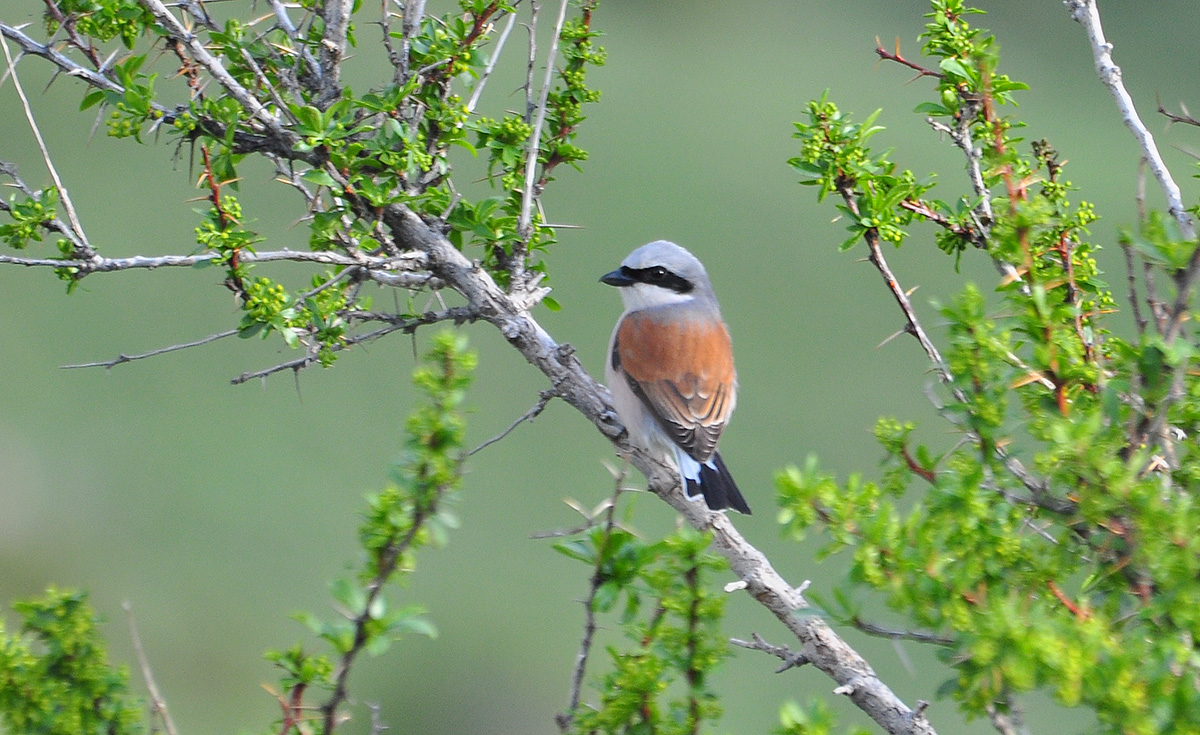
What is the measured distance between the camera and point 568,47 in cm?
205

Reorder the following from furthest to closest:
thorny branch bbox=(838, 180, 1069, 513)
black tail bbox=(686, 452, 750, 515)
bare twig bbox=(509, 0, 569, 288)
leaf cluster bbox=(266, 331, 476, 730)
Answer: black tail bbox=(686, 452, 750, 515) → bare twig bbox=(509, 0, 569, 288) → thorny branch bbox=(838, 180, 1069, 513) → leaf cluster bbox=(266, 331, 476, 730)

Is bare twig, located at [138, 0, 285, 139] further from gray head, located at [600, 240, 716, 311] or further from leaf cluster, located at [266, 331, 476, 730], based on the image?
gray head, located at [600, 240, 716, 311]

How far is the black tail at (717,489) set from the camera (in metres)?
2.21

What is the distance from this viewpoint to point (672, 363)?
286cm

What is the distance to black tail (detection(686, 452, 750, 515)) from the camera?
2.21 meters

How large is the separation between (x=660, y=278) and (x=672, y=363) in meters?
0.30

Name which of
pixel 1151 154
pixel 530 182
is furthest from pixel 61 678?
pixel 1151 154

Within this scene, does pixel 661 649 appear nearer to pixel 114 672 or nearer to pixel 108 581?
pixel 114 672

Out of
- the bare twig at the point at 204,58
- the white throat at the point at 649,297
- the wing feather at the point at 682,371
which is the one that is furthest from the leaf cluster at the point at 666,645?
the white throat at the point at 649,297

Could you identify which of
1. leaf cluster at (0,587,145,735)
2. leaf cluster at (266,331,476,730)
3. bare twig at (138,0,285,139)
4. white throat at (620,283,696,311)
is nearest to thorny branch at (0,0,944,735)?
bare twig at (138,0,285,139)

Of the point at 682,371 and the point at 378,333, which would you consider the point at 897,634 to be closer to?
the point at 378,333

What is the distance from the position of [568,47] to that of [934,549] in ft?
4.41

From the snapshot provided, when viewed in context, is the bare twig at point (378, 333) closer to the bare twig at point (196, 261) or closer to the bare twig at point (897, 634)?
the bare twig at point (196, 261)

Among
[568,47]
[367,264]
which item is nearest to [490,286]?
[367,264]
